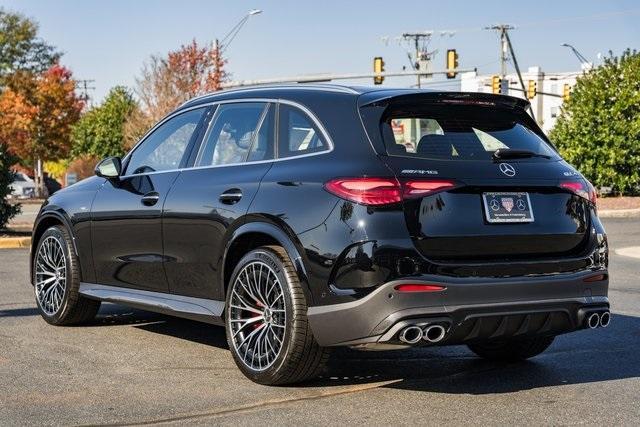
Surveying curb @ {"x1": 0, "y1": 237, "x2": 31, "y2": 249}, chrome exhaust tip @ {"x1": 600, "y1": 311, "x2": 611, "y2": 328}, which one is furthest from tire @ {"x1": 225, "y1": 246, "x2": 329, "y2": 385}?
curb @ {"x1": 0, "y1": 237, "x2": 31, "y2": 249}

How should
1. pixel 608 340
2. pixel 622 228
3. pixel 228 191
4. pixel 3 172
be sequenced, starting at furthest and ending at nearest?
pixel 622 228, pixel 3 172, pixel 608 340, pixel 228 191

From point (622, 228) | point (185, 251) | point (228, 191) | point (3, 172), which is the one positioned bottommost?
point (622, 228)

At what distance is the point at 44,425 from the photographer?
528cm

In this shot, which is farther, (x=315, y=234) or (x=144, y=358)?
(x=144, y=358)

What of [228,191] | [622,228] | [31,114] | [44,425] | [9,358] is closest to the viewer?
[44,425]

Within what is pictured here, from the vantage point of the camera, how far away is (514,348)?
695 cm

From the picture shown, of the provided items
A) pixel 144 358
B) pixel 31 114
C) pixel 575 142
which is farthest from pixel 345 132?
pixel 31 114

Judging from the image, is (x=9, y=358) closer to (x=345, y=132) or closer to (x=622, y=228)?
(x=345, y=132)

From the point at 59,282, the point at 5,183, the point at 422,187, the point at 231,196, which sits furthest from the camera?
the point at 5,183

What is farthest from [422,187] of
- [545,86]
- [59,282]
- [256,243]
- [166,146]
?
[545,86]

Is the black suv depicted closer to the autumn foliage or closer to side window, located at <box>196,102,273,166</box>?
side window, located at <box>196,102,273,166</box>

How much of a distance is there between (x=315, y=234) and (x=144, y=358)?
197 centimetres

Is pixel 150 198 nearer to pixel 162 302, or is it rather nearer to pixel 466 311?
pixel 162 302

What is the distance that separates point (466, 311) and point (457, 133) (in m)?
1.09
